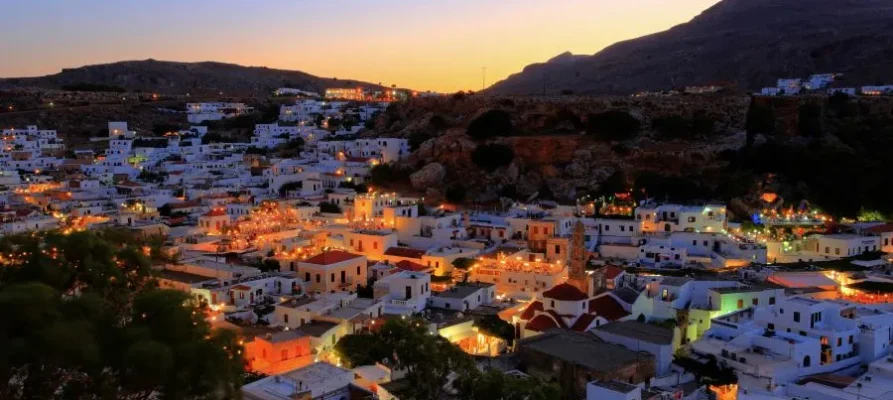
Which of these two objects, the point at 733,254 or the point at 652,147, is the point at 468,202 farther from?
the point at 733,254

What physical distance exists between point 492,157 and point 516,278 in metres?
18.8

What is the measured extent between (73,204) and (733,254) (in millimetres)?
26984

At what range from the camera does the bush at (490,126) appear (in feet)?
153

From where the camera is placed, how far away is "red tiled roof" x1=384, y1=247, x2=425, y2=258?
27.5 meters

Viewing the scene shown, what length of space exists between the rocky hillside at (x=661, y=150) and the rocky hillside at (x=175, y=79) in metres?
64.9

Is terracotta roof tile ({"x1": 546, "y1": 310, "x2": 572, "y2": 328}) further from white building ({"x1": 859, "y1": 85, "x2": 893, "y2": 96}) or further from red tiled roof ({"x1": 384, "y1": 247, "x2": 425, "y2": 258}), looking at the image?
white building ({"x1": 859, "y1": 85, "x2": 893, "y2": 96})

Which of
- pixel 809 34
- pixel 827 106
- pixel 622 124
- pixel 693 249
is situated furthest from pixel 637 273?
pixel 809 34

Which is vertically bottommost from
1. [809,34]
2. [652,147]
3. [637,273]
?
[637,273]

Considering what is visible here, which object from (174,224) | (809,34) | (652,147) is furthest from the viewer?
(809,34)

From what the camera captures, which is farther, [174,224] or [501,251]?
[174,224]

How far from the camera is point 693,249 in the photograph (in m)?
29.5

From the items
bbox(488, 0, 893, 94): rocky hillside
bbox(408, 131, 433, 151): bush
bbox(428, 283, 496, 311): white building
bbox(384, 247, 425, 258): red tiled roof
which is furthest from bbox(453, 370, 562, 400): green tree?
bbox(488, 0, 893, 94): rocky hillside

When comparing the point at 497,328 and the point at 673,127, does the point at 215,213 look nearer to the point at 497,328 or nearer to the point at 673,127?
the point at 497,328

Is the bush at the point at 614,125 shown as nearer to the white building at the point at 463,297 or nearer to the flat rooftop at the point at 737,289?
the flat rooftop at the point at 737,289
